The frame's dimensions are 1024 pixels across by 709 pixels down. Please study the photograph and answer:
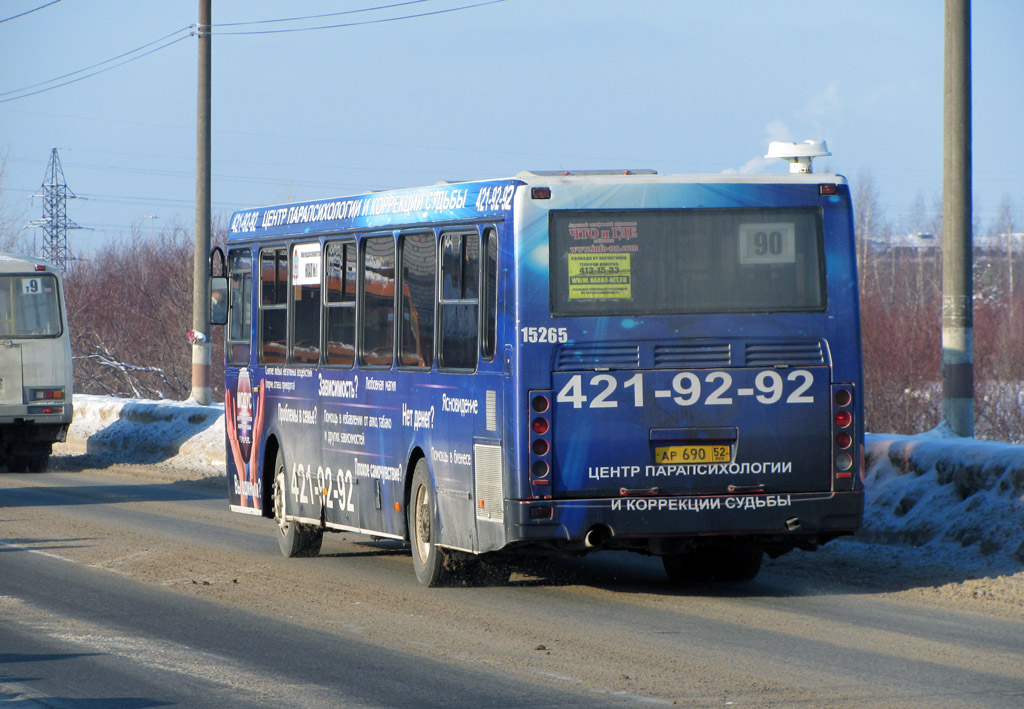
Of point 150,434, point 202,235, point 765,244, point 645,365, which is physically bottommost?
point 150,434

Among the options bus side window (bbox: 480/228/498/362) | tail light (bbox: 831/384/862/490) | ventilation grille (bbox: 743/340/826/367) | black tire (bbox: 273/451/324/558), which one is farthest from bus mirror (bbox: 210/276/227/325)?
tail light (bbox: 831/384/862/490)

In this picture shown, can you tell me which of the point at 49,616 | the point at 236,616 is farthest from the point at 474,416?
the point at 49,616

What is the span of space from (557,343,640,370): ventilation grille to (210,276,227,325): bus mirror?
5696 mm

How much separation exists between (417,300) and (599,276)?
1.80 m

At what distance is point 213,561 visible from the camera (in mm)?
12570

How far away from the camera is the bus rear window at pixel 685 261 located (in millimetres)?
9727

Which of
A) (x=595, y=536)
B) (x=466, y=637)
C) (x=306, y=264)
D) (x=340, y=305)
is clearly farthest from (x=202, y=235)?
(x=466, y=637)

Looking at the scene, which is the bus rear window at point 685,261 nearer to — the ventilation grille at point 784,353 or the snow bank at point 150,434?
the ventilation grille at point 784,353

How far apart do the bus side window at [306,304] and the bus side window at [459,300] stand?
92.1 inches

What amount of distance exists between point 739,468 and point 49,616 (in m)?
4.58

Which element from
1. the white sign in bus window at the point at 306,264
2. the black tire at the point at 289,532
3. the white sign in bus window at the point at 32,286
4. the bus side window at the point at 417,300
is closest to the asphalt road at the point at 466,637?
the black tire at the point at 289,532

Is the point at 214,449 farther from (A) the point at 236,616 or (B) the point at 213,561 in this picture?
(A) the point at 236,616

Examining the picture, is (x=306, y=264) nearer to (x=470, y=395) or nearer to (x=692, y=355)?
(x=470, y=395)

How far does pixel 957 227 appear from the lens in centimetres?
1332
